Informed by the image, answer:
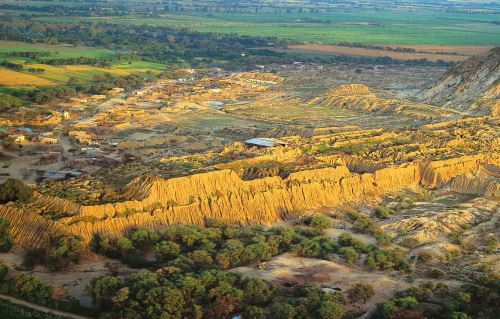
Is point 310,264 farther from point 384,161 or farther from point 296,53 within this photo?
point 296,53

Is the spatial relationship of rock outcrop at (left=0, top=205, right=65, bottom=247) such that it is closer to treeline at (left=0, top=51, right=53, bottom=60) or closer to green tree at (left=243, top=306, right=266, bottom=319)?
green tree at (left=243, top=306, right=266, bottom=319)

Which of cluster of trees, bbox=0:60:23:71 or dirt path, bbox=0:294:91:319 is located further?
cluster of trees, bbox=0:60:23:71

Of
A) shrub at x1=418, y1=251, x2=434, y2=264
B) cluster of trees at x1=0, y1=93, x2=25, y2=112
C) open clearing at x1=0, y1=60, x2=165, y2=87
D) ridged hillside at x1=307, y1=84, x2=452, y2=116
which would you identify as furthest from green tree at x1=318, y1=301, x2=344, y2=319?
open clearing at x1=0, y1=60, x2=165, y2=87

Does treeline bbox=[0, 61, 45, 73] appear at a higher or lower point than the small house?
lower

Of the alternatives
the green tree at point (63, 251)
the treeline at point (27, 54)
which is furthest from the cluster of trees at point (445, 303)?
the treeline at point (27, 54)

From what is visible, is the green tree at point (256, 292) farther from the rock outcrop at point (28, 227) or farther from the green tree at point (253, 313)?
the rock outcrop at point (28, 227)

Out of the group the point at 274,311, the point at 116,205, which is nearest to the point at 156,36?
the point at 116,205

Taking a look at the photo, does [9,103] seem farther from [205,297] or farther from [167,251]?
[205,297]
